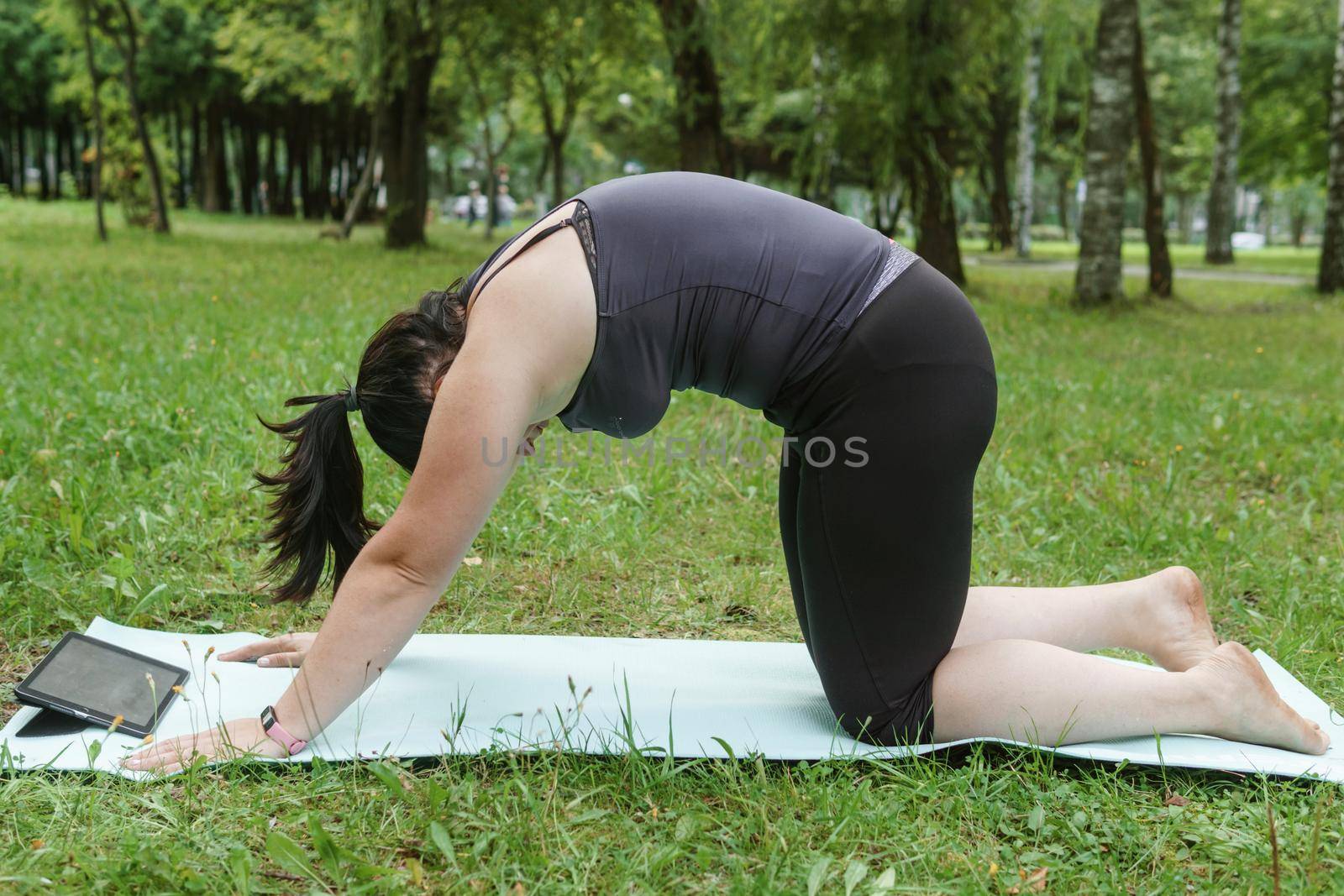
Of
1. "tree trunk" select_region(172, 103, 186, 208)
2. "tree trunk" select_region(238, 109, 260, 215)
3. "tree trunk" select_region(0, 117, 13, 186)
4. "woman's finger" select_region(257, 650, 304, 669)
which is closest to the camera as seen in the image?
"woman's finger" select_region(257, 650, 304, 669)

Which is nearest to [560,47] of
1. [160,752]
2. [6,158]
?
[160,752]

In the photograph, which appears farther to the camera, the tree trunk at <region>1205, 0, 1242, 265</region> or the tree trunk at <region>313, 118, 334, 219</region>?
the tree trunk at <region>313, 118, 334, 219</region>

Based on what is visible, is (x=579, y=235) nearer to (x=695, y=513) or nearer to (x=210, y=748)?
(x=210, y=748)

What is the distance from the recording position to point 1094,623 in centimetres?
262

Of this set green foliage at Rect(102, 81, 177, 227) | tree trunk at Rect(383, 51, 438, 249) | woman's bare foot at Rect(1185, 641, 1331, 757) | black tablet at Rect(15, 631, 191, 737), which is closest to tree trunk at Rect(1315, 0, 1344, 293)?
tree trunk at Rect(383, 51, 438, 249)

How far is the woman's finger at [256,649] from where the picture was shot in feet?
9.30

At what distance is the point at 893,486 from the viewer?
2184 millimetres

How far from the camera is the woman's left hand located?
2207 millimetres

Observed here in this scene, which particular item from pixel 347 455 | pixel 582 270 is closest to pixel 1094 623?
pixel 582 270

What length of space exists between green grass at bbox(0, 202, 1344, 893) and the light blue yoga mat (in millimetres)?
63

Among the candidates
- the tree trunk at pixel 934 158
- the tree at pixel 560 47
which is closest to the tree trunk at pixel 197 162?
the tree at pixel 560 47

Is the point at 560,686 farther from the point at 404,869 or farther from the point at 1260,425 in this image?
the point at 1260,425

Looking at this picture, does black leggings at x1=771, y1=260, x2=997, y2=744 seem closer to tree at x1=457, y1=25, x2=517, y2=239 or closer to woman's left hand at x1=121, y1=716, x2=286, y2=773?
woman's left hand at x1=121, y1=716, x2=286, y2=773

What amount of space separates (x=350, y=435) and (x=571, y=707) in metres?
0.80
